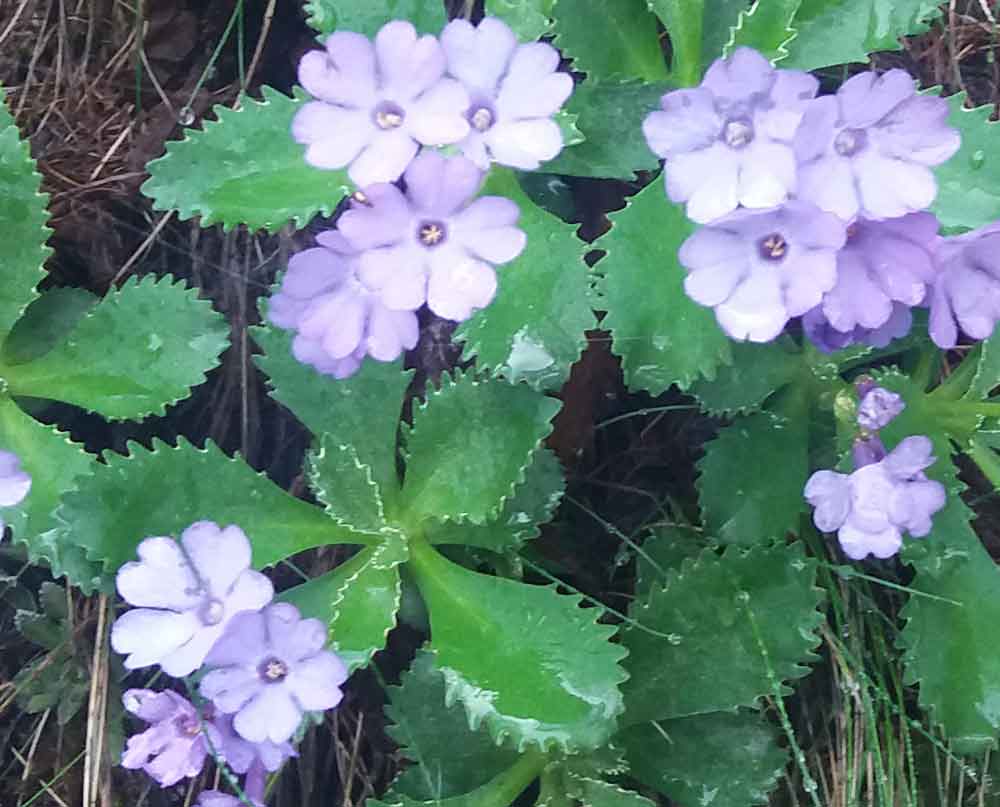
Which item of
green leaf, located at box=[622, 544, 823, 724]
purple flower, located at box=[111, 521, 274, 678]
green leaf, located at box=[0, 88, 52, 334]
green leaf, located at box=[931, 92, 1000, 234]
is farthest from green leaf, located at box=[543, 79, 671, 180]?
green leaf, located at box=[0, 88, 52, 334]

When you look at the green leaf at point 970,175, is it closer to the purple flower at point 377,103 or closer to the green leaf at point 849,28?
the green leaf at point 849,28

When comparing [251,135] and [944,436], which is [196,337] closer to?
[251,135]

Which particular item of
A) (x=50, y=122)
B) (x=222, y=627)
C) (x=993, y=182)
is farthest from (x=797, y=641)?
(x=50, y=122)

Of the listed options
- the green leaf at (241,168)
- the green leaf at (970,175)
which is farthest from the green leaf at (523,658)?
the green leaf at (970,175)

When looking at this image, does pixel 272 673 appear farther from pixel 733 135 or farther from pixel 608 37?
pixel 608 37

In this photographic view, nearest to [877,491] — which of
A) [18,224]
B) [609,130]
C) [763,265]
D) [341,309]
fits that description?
[763,265]

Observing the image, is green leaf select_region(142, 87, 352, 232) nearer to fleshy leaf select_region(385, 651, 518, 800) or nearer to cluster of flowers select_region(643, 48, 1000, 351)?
cluster of flowers select_region(643, 48, 1000, 351)
